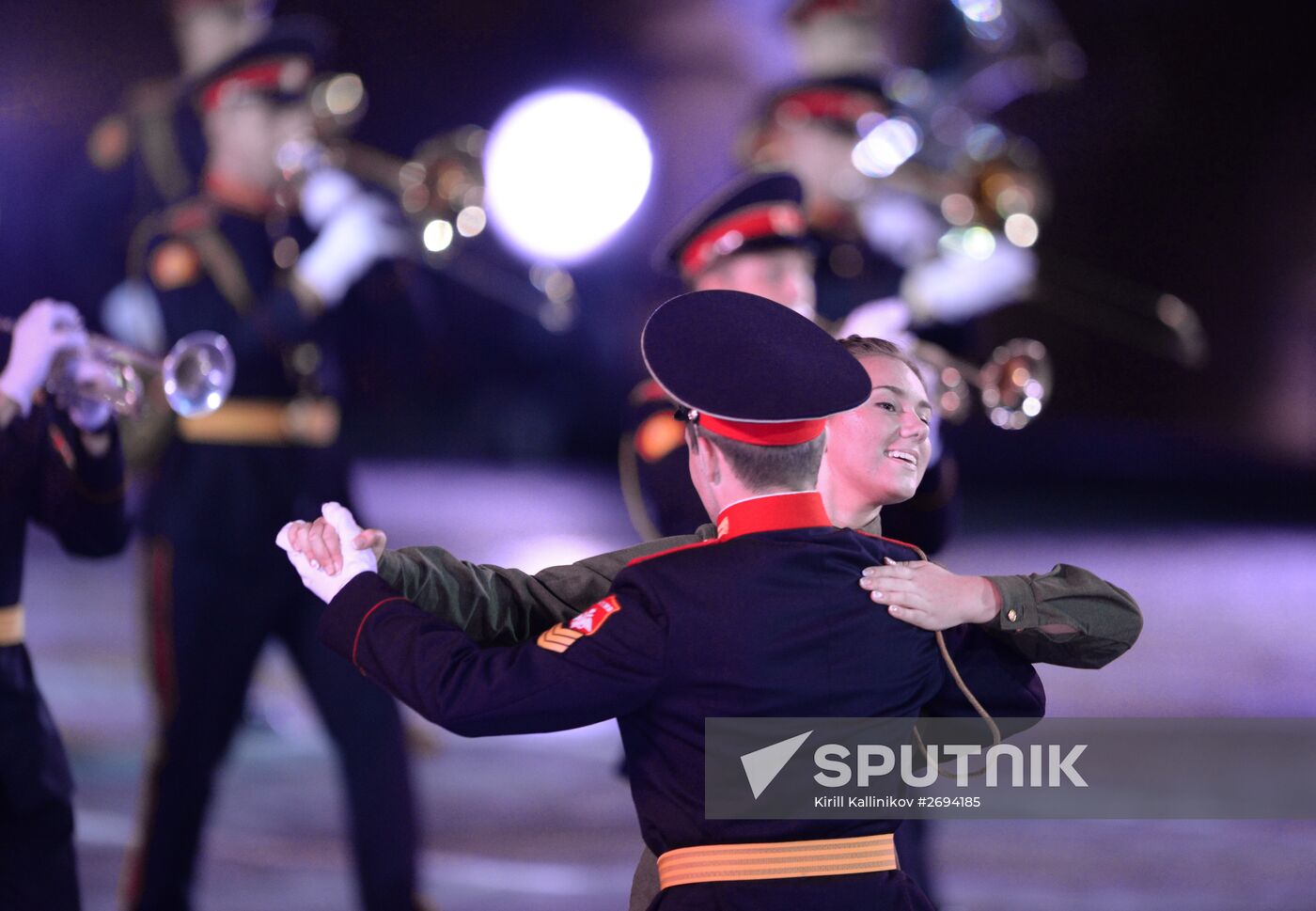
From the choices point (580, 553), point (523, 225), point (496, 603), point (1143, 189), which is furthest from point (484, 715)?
point (1143, 189)

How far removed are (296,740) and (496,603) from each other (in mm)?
4075

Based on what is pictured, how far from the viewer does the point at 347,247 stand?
4.05m

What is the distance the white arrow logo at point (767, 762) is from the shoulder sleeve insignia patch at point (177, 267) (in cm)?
244

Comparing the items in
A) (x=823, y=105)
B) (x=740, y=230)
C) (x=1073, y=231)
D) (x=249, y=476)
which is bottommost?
(x=249, y=476)

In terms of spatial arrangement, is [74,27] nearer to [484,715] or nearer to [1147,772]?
[1147,772]

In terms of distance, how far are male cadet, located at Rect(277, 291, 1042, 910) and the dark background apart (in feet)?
25.0

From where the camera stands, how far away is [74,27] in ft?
Answer: 23.2

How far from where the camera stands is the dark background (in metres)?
10.6

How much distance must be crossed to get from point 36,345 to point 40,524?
13.0 inches

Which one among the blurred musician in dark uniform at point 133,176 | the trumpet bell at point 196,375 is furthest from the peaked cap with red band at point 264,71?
the trumpet bell at point 196,375

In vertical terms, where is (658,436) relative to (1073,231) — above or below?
below

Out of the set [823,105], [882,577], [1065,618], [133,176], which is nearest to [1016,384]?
[823,105]

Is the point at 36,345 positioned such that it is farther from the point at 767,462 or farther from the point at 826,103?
the point at 826,103

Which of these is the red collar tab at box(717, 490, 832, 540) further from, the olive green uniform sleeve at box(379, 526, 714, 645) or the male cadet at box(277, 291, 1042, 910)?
the olive green uniform sleeve at box(379, 526, 714, 645)
